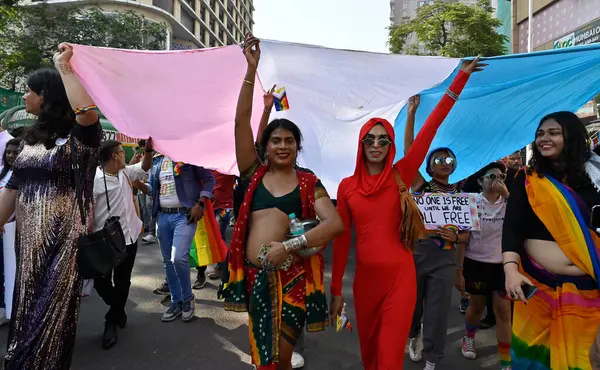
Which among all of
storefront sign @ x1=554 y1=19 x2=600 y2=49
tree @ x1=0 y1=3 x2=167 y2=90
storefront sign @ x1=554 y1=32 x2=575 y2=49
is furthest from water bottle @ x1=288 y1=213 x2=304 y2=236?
tree @ x1=0 y1=3 x2=167 y2=90

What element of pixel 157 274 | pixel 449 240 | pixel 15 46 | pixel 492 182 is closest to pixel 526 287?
pixel 449 240

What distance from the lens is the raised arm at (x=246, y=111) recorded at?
223 centimetres

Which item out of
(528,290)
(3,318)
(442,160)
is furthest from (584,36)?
(3,318)

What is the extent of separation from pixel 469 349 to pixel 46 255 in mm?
3234

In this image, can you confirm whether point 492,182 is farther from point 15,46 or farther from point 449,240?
point 15,46

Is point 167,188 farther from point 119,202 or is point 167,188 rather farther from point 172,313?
point 172,313

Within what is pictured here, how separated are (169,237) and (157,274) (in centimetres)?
188

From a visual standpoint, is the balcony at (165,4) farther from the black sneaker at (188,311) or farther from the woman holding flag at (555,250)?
the woman holding flag at (555,250)

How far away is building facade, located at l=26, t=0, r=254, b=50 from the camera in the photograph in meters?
36.9

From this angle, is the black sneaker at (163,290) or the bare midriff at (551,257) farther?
the black sneaker at (163,290)

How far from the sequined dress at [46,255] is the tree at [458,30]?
60.1 feet

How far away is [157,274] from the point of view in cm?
574

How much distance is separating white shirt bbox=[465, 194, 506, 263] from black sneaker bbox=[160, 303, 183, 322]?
9.44 ft

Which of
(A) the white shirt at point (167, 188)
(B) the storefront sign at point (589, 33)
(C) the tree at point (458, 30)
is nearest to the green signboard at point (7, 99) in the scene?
(A) the white shirt at point (167, 188)
